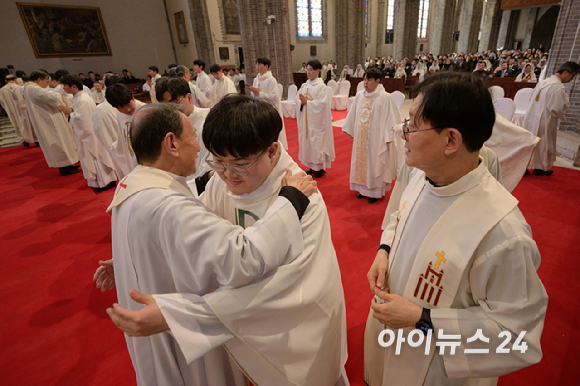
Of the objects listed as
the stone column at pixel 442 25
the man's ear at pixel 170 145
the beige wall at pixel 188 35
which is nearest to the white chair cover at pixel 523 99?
the man's ear at pixel 170 145

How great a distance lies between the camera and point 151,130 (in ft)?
4.35

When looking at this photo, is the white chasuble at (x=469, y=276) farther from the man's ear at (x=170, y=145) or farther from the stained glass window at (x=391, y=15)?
the stained glass window at (x=391, y=15)

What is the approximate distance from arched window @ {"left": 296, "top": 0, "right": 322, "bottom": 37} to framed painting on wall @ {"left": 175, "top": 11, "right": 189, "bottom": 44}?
23.1 ft

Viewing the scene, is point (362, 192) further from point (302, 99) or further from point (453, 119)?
point (453, 119)

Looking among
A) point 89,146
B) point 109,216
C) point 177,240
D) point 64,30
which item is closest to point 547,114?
point 177,240

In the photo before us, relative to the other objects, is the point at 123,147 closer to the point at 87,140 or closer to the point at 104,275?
the point at 87,140

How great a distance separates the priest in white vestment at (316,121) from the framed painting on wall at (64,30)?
16109 mm

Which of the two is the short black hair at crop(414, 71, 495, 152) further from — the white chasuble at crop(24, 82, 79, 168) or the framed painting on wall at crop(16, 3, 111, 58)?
the framed painting on wall at crop(16, 3, 111, 58)

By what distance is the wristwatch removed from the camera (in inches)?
43.1

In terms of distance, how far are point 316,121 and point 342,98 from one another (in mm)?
6731

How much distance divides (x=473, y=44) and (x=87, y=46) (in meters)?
28.4

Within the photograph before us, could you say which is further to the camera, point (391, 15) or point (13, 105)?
point (391, 15)

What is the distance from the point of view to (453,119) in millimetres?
963

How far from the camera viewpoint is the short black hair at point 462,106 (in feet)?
3.10
